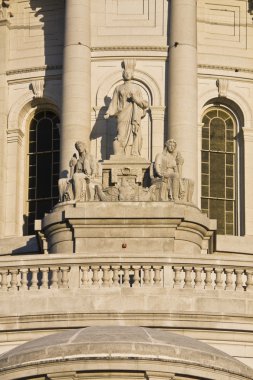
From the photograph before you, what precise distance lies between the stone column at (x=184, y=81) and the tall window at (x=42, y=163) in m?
3.95

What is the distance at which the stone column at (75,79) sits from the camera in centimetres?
5959

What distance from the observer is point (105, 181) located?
181ft

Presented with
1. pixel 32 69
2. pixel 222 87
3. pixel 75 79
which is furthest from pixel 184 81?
pixel 32 69

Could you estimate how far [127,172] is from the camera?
55188mm

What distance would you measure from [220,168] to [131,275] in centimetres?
1733

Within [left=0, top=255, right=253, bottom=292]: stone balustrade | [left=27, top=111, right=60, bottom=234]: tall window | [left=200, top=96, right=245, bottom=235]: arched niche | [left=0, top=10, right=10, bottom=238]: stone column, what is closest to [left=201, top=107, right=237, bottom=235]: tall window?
[left=200, top=96, right=245, bottom=235]: arched niche

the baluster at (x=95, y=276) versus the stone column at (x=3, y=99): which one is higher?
the stone column at (x=3, y=99)

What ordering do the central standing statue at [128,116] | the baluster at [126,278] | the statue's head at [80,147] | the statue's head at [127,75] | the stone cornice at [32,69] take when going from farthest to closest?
the stone cornice at [32,69] < the statue's head at [127,75] < the central standing statue at [128,116] < the statue's head at [80,147] < the baluster at [126,278]

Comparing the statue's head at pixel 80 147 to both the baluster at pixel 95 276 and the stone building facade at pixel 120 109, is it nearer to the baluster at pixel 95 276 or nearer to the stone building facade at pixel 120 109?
the stone building facade at pixel 120 109

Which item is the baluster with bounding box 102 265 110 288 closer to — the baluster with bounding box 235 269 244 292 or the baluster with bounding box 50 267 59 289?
the baluster with bounding box 50 267 59 289

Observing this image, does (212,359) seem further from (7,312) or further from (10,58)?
(10,58)

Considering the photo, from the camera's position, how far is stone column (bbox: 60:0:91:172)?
5959 centimetres

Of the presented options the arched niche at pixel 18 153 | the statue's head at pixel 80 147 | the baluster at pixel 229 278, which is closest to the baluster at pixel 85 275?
the baluster at pixel 229 278

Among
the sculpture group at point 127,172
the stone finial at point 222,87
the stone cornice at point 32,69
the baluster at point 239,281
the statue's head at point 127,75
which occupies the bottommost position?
the baluster at point 239,281
